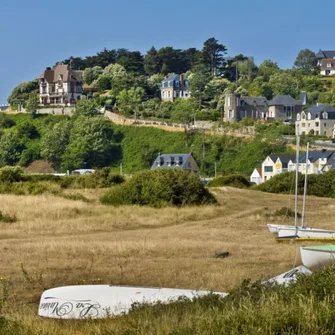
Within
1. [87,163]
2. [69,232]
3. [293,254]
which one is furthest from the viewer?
A: [87,163]

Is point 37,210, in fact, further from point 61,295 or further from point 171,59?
point 171,59

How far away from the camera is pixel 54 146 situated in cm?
9512

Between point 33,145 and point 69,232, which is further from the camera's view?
point 33,145

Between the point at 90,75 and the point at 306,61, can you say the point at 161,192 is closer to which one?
the point at 90,75

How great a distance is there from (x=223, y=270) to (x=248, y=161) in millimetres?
69390

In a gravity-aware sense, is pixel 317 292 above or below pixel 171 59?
below

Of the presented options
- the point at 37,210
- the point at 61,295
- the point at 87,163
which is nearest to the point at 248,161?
the point at 87,163

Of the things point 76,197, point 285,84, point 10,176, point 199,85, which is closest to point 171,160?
point 10,176

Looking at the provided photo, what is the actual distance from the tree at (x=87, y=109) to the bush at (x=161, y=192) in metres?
72.4

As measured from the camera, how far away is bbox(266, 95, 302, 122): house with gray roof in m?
109

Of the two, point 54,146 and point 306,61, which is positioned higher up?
point 306,61

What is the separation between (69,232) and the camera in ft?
80.7

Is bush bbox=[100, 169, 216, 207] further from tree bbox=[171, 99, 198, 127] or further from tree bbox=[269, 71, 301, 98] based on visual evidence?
tree bbox=[269, 71, 301, 98]

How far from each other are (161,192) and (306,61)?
5327 inches
